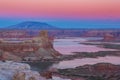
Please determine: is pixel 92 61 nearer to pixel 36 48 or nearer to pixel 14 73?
pixel 36 48

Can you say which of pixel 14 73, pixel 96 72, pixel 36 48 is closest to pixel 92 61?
pixel 36 48

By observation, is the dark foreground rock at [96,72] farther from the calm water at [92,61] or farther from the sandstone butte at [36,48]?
the sandstone butte at [36,48]

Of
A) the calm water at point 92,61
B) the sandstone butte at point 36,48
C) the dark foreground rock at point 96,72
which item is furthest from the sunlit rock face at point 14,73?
the sandstone butte at point 36,48

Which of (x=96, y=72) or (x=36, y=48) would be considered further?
(x=36, y=48)

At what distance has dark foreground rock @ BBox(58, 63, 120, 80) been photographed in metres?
15.5

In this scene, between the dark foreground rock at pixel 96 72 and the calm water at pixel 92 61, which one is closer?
the dark foreground rock at pixel 96 72

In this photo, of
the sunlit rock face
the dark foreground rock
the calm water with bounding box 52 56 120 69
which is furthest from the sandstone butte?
the sunlit rock face

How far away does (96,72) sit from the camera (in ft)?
55.4

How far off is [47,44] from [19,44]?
62.6 inches

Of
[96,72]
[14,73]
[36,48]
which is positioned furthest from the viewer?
[36,48]

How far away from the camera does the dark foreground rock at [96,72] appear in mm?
15461

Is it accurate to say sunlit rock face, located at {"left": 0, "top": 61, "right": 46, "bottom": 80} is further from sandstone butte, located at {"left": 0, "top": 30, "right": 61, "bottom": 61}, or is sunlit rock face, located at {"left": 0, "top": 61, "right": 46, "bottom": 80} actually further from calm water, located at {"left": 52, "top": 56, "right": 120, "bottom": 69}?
sandstone butte, located at {"left": 0, "top": 30, "right": 61, "bottom": 61}

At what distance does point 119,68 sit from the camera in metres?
18.8

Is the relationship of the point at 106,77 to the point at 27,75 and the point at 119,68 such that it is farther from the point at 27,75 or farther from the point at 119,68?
the point at 27,75
